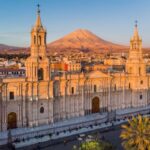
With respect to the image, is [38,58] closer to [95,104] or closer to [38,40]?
[38,40]

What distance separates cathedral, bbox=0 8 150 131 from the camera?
32625 millimetres

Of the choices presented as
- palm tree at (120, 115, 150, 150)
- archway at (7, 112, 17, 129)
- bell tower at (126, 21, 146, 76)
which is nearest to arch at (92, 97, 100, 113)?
bell tower at (126, 21, 146, 76)

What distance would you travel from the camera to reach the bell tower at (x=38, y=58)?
108ft

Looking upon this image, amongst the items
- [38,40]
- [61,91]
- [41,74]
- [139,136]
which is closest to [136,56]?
[61,91]

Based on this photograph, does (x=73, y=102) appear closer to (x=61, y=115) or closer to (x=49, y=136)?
(x=61, y=115)

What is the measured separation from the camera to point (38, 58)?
3338 cm

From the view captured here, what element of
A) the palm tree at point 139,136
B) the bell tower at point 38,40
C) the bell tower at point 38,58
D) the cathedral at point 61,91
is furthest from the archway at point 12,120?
the palm tree at point 139,136

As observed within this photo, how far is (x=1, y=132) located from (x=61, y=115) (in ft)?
25.4

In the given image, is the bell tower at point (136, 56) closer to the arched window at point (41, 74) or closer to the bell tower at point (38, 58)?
the bell tower at point (38, 58)

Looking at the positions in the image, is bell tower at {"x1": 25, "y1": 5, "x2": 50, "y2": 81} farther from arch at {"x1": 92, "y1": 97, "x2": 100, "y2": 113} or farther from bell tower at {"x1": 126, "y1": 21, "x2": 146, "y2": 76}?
bell tower at {"x1": 126, "y1": 21, "x2": 146, "y2": 76}

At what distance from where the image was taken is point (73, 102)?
37344mm

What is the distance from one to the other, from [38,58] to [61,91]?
5203 millimetres

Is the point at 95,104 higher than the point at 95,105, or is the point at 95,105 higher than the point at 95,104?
the point at 95,104

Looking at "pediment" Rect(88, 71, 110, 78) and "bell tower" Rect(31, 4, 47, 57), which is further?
"pediment" Rect(88, 71, 110, 78)
